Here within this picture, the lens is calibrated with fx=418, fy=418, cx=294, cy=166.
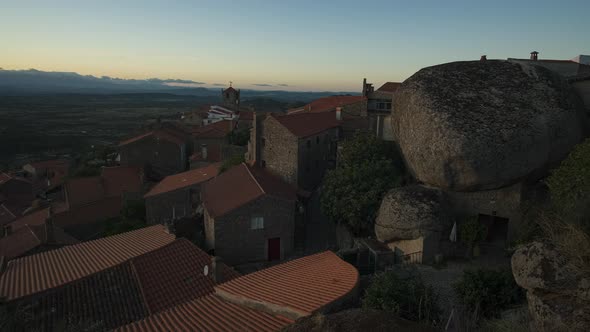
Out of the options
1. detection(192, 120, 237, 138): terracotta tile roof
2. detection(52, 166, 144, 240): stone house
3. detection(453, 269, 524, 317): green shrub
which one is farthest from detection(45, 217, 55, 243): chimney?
detection(192, 120, 237, 138): terracotta tile roof

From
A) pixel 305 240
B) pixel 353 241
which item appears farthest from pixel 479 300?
pixel 305 240

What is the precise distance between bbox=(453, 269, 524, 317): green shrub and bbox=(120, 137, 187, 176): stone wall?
1597 inches

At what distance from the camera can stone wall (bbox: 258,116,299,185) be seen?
3038 cm

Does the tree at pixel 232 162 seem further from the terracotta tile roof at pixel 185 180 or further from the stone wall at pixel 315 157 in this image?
the stone wall at pixel 315 157

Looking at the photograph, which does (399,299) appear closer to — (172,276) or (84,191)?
(172,276)

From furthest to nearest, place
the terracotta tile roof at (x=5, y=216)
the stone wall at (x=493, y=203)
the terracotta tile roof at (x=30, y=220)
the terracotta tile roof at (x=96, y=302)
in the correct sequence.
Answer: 1. the terracotta tile roof at (x=5, y=216)
2. the terracotta tile roof at (x=30, y=220)
3. the stone wall at (x=493, y=203)
4. the terracotta tile roof at (x=96, y=302)

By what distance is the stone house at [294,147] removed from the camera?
30.5m

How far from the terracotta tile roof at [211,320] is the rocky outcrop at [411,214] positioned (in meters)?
9.04

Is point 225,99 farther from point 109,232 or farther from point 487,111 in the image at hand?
point 487,111

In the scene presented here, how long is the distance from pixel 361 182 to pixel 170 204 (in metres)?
15.4

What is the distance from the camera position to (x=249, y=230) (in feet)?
77.8

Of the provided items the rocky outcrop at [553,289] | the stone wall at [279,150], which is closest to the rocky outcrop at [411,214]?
the rocky outcrop at [553,289]

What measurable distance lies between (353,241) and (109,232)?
61.4ft

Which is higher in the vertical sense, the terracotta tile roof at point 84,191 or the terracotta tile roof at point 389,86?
the terracotta tile roof at point 389,86
